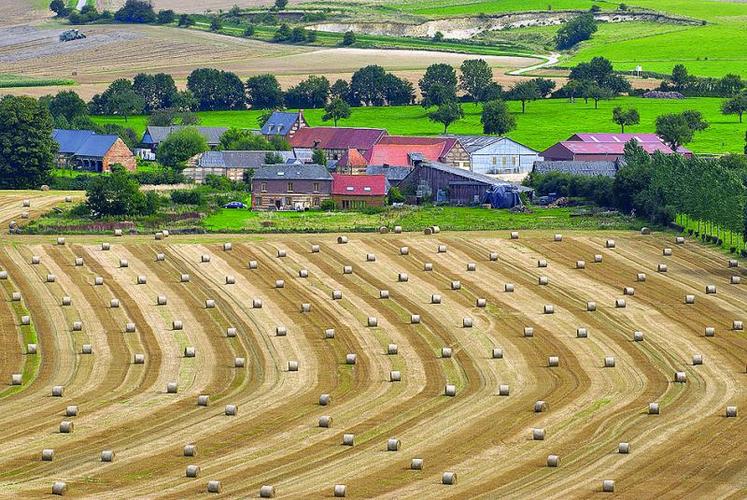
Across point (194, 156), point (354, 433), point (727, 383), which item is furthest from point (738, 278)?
point (194, 156)

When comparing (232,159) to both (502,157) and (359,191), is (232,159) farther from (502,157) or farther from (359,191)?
(359,191)

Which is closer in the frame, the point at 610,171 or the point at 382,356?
the point at 382,356

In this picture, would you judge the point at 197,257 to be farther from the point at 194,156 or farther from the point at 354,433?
the point at 194,156

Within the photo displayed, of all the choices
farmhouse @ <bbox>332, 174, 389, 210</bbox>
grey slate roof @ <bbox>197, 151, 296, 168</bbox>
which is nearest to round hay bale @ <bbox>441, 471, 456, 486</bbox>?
farmhouse @ <bbox>332, 174, 389, 210</bbox>

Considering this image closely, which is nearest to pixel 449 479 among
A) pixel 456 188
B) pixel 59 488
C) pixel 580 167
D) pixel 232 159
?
pixel 59 488

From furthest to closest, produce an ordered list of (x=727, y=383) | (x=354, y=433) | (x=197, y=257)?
(x=197, y=257)
(x=727, y=383)
(x=354, y=433)

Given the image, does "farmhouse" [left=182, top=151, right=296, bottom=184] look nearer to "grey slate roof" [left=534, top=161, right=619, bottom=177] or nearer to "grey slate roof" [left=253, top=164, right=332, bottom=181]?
"grey slate roof" [left=253, top=164, right=332, bottom=181]

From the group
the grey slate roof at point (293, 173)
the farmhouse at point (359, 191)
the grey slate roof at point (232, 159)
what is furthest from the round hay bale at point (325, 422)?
the grey slate roof at point (232, 159)
